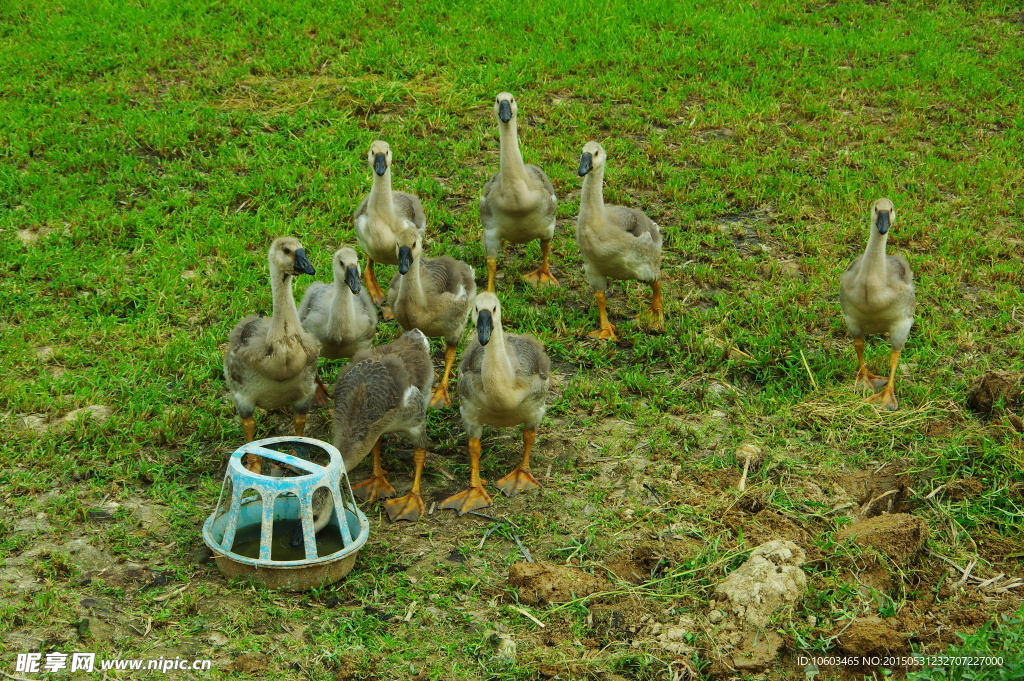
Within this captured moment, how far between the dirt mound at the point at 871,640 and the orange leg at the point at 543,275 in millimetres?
4946

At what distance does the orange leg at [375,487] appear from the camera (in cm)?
688

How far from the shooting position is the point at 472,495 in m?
6.80

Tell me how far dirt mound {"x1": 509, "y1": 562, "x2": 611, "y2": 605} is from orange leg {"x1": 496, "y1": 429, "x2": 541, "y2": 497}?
1034 mm

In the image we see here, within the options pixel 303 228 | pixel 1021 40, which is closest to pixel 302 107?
pixel 303 228

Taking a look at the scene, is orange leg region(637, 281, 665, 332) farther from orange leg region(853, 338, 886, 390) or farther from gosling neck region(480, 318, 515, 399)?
gosling neck region(480, 318, 515, 399)

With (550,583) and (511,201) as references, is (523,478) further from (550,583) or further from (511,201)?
(511,201)

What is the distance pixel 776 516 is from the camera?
6.37m

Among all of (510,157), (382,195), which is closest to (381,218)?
(382,195)

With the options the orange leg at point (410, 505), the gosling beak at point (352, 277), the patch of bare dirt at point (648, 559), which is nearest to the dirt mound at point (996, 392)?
the patch of bare dirt at point (648, 559)

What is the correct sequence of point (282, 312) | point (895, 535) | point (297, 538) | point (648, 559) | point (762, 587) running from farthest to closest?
point (282, 312), point (297, 538), point (648, 559), point (895, 535), point (762, 587)

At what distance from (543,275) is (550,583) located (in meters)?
4.35

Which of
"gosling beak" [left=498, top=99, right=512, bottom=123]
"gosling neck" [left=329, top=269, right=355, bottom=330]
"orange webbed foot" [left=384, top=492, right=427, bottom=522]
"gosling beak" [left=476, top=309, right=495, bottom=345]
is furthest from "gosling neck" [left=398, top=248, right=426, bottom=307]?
"gosling beak" [left=498, top=99, right=512, bottom=123]

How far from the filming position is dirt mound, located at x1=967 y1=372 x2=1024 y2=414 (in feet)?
23.7

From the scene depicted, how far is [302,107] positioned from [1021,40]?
418 inches
